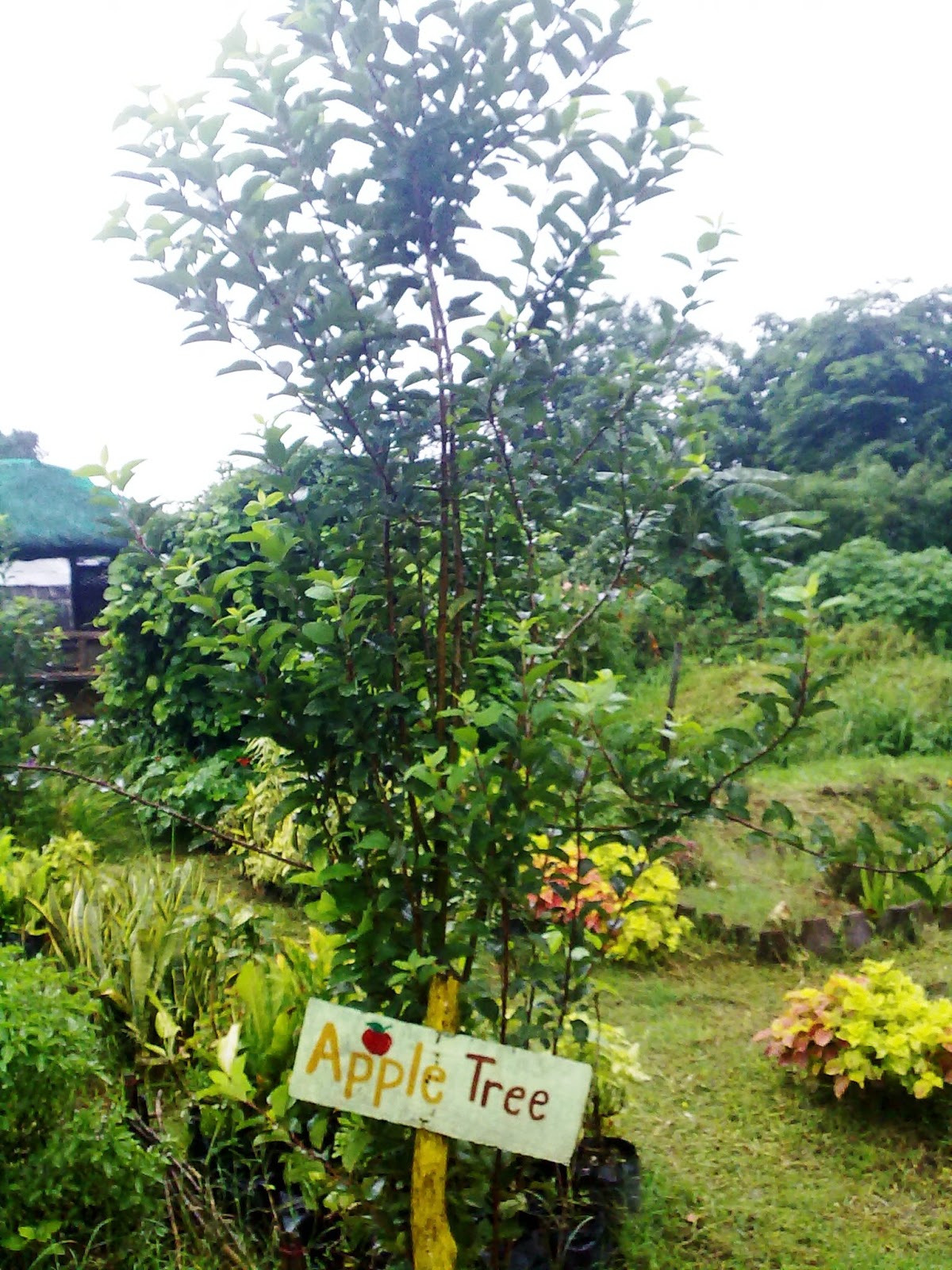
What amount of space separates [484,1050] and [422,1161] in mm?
200

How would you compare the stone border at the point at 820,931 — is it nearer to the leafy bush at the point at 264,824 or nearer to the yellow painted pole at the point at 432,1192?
the leafy bush at the point at 264,824

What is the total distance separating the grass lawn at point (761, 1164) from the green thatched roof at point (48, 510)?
16.8ft

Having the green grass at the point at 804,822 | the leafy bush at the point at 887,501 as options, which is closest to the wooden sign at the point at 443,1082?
the green grass at the point at 804,822

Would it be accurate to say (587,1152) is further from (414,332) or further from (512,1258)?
(414,332)

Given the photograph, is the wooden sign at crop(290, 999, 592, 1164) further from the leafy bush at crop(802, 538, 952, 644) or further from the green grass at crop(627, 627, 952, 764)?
the leafy bush at crop(802, 538, 952, 644)

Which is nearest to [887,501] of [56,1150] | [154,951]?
[154,951]

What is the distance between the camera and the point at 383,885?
4.45 feet

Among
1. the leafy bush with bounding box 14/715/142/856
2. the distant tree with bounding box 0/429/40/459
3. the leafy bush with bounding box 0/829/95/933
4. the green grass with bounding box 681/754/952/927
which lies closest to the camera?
the leafy bush with bounding box 0/829/95/933

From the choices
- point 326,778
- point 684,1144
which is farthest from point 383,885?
point 684,1144

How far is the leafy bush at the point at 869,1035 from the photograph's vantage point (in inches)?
85.0

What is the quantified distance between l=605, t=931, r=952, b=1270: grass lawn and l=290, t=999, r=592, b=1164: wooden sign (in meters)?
0.66

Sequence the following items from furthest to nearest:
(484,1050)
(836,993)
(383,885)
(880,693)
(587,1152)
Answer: (880,693), (836,993), (587,1152), (383,885), (484,1050)

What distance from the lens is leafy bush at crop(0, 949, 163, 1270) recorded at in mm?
1456

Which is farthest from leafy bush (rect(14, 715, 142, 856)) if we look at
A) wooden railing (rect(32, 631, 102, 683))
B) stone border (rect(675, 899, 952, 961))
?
stone border (rect(675, 899, 952, 961))
